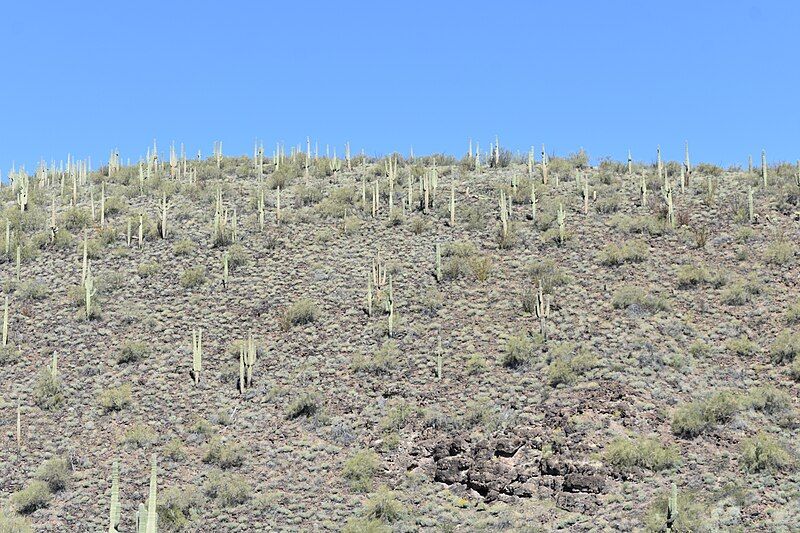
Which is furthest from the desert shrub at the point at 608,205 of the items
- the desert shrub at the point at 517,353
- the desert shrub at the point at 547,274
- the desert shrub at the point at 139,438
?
the desert shrub at the point at 139,438

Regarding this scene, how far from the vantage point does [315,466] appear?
21031 mm

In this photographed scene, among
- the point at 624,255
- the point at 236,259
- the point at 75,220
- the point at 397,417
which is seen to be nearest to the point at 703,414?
the point at 397,417

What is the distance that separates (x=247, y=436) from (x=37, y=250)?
12.2 metres

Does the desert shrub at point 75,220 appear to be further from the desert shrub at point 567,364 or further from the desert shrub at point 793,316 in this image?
the desert shrub at point 793,316

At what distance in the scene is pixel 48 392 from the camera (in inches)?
933

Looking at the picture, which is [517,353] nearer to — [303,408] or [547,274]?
[547,274]

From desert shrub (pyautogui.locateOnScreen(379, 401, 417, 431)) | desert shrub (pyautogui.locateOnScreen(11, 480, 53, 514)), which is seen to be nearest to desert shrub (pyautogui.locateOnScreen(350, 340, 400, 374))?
desert shrub (pyautogui.locateOnScreen(379, 401, 417, 431))

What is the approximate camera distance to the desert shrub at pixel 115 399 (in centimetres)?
2322

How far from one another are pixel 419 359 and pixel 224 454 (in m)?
5.39

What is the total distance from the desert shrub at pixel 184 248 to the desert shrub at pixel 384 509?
13.1 meters

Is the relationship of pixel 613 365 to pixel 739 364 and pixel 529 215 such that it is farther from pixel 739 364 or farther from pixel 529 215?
pixel 529 215

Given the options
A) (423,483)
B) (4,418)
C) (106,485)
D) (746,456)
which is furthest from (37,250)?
(746,456)

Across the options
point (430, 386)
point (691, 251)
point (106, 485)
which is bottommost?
point (106, 485)

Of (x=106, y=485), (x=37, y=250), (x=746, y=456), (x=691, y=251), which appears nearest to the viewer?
(x=746, y=456)
